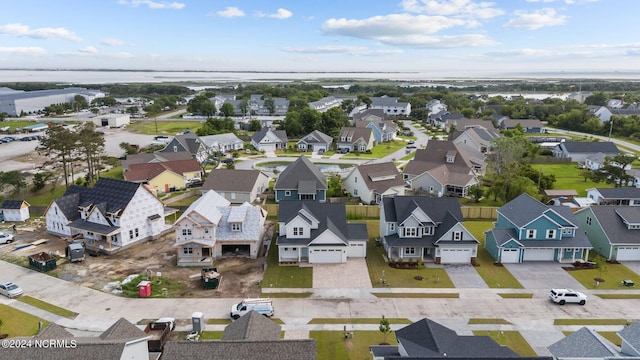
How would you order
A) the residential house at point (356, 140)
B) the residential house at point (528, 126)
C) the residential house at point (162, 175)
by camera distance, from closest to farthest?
the residential house at point (162, 175), the residential house at point (356, 140), the residential house at point (528, 126)

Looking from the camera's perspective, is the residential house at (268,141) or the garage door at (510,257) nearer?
the garage door at (510,257)

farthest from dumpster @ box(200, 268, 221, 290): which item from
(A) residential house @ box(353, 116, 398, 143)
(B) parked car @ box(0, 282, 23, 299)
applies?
(A) residential house @ box(353, 116, 398, 143)

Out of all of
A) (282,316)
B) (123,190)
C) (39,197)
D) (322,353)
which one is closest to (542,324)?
(322,353)

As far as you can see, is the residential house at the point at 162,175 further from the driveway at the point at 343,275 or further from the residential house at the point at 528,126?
the residential house at the point at 528,126

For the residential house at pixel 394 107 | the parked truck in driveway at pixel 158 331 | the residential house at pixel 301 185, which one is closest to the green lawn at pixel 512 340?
the parked truck in driveway at pixel 158 331

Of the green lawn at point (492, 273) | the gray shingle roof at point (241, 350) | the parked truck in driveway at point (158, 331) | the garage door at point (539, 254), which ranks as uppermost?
the gray shingle roof at point (241, 350)

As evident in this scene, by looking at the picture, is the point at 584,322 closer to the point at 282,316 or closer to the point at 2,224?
the point at 282,316

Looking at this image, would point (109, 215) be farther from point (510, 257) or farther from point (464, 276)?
point (510, 257)
